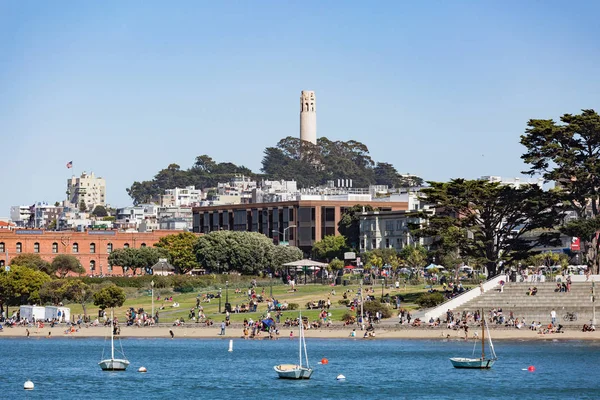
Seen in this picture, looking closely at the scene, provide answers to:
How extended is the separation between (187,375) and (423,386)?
57.4 ft

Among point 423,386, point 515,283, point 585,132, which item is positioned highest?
point 585,132

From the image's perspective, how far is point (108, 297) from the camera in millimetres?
132875

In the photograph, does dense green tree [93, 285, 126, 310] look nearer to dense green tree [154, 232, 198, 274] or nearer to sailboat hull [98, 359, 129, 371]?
sailboat hull [98, 359, 129, 371]

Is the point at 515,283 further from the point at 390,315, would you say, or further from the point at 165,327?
the point at 165,327

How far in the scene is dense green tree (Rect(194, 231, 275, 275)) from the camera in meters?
176

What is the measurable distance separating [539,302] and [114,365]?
4086 cm

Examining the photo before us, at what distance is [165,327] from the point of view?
123 m

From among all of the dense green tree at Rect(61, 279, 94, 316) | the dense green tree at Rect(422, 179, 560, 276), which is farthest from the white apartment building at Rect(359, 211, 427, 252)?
the dense green tree at Rect(422, 179, 560, 276)

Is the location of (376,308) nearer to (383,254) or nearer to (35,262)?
(383,254)

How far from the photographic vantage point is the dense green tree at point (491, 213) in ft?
405

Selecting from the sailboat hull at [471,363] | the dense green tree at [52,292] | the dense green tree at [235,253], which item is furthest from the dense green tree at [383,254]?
the sailboat hull at [471,363]

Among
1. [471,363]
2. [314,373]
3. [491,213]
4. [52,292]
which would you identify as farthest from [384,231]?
[314,373]

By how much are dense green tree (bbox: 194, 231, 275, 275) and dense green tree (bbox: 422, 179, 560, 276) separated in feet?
178

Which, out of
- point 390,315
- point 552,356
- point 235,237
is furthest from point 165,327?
point 235,237
